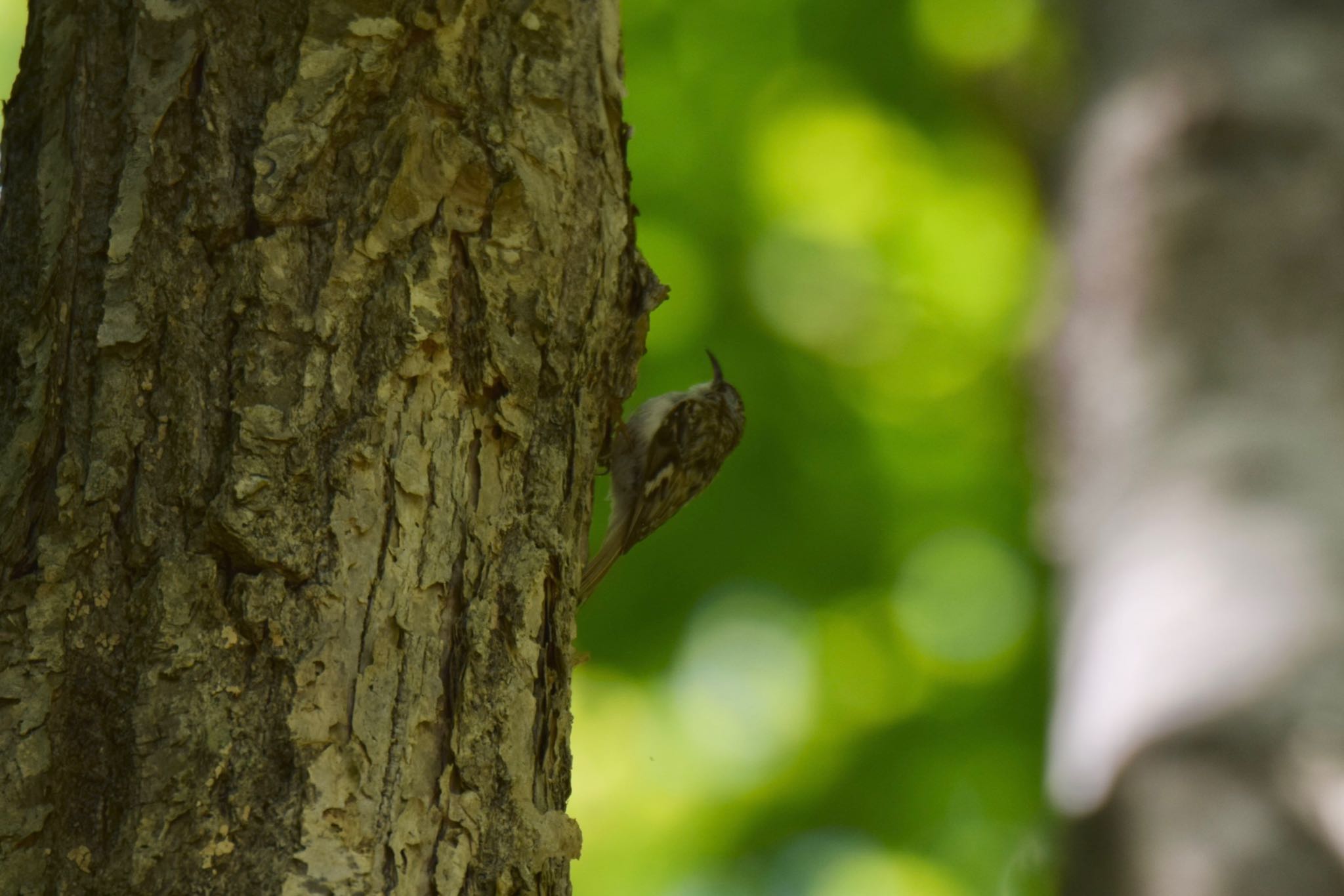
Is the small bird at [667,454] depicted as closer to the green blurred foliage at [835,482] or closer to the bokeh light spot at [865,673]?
the green blurred foliage at [835,482]

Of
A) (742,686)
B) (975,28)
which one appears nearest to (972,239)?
(975,28)

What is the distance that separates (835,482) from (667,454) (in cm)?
183

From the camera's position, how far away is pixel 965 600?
20.3ft

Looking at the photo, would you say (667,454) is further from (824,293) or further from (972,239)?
(972,239)

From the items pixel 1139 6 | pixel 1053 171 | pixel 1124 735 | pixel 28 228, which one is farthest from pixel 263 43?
pixel 1053 171

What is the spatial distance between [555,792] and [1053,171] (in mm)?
3953

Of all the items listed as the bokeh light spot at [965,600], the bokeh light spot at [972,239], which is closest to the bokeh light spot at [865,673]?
the bokeh light spot at [965,600]

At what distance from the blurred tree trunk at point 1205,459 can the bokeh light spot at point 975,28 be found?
1478 millimetres

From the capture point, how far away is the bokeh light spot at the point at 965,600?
6.17 metres

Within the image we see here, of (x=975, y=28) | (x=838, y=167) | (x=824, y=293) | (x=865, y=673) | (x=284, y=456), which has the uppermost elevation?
(x=975, y=28)

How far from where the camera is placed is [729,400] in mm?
4551

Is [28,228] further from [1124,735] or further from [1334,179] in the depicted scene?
[1334,179]

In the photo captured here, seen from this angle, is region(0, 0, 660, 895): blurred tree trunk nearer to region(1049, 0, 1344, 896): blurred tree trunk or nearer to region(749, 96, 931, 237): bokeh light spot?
region(1049, 0, 1344, 896): blurred tree trunk

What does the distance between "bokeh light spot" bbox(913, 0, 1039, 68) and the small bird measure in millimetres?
2405
